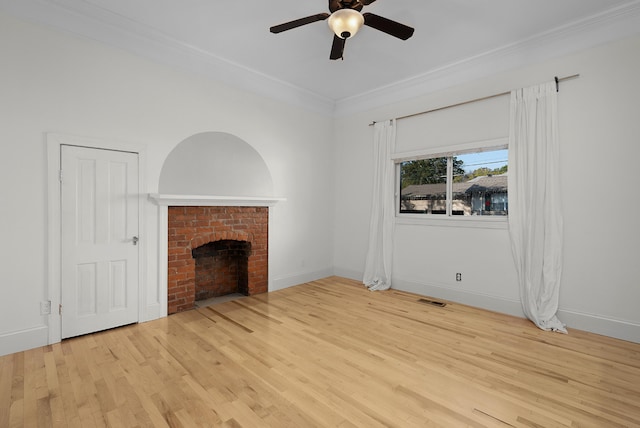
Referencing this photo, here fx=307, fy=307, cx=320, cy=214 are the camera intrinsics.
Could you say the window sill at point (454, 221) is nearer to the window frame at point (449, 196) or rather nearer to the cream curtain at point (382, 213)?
the window frame at point (449, 196)

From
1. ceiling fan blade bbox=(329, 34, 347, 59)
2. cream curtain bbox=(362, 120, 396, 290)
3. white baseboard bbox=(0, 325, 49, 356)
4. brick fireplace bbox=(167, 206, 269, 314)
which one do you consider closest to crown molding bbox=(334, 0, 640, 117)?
cream curtain bbox=(362, 120, 396, 290)

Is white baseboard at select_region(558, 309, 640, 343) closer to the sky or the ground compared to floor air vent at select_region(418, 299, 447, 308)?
closer to the sky

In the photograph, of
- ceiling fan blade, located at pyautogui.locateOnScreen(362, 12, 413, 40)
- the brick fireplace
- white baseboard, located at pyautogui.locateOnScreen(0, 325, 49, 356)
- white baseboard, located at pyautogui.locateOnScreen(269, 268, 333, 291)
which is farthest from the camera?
white baseboard, located at pyautogui.locateOnScreen(269, 268, 333, 291)

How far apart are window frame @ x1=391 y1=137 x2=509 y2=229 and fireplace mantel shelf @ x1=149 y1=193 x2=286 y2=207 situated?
1928mm

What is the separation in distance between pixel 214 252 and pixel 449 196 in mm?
3631

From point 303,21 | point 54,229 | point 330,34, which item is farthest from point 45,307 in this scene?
point 330,34

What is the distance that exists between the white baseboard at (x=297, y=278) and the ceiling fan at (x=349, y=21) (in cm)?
352

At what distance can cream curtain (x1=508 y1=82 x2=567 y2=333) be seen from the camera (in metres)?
3.45

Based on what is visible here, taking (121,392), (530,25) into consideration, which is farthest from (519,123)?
(121,392)

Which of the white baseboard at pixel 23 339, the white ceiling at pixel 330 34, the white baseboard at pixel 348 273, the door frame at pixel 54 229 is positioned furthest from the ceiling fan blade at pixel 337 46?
the white baseboard at pixel 23 339

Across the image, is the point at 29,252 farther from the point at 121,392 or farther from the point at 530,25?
the point at 530,25

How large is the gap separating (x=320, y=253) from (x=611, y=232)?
3.94m

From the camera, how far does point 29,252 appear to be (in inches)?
112

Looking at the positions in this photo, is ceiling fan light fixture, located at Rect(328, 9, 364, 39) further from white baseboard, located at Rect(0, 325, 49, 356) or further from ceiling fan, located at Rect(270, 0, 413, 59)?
white baseboard, located at Rect(0, 325, 49, 356)
